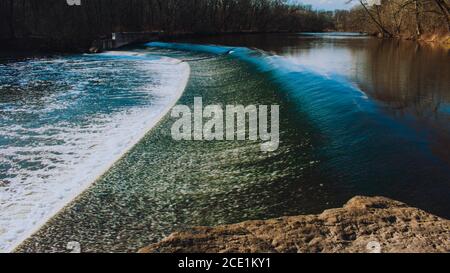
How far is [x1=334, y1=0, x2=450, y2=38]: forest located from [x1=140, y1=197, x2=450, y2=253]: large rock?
2884cm

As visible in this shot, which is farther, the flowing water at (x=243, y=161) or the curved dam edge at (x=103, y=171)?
the flowing water at (x=243, y=161)

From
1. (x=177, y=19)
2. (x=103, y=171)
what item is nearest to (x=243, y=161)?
(x=103, y=171)

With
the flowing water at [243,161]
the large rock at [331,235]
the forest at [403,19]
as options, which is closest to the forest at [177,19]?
the forest at [403,19]

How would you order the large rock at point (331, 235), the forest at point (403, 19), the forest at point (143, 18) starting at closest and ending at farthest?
the large rock at point (331, 235) < the forest at point (403, 19) < the forest at point (143, 18)

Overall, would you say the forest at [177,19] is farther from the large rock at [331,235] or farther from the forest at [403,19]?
the large rock at [331,235]

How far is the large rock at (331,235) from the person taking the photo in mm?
4219

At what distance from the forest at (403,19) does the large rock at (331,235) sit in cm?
2884

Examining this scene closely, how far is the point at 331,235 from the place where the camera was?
14.7 ft

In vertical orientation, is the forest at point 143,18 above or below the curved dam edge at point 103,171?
above

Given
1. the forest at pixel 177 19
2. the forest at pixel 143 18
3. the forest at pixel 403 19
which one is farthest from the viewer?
the forest at pixel 143 18

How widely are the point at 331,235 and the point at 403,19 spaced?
4410 cm

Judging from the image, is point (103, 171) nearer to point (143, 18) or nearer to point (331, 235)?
point (331, 235)
